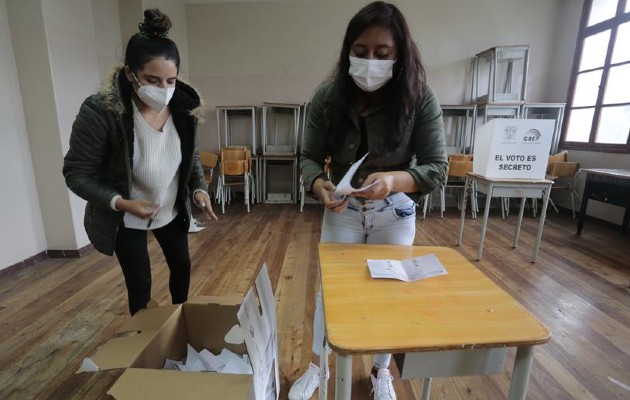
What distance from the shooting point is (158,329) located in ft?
2.80

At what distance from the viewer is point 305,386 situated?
1.20 m

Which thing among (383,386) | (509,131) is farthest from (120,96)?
(509,131)

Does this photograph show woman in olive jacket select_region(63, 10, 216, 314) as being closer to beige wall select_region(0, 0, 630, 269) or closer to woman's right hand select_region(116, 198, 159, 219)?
woman's right hand select_region(116, 198, 159, 219)

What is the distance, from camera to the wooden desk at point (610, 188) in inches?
114

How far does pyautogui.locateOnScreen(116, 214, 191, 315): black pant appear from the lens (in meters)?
1.06

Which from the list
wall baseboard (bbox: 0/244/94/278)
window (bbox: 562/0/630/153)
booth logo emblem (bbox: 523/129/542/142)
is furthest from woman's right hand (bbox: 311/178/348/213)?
window (bbox: 562/0/630/153)

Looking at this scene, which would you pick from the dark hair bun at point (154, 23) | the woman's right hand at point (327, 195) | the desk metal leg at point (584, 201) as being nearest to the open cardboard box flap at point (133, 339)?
the woman's right hand at point (327, 195)

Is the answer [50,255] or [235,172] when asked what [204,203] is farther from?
[235,172]

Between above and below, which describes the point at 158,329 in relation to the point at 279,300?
above

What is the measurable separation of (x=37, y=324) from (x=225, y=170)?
258 cm

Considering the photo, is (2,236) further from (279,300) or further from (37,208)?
(279,300)

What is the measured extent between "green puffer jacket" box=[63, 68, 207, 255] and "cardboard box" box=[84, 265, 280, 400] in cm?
32

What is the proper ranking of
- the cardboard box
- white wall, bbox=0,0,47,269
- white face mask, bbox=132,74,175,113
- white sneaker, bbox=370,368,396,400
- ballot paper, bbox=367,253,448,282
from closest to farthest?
the cardboard box, ballot paper, bbox=367,253,448,282, white face mask, bbox=132,74,175,113, white sneaker, bbox=370,368,396,400, white wall, bbox=0,0,47,269

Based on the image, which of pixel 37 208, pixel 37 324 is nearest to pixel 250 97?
pixel 37 208
